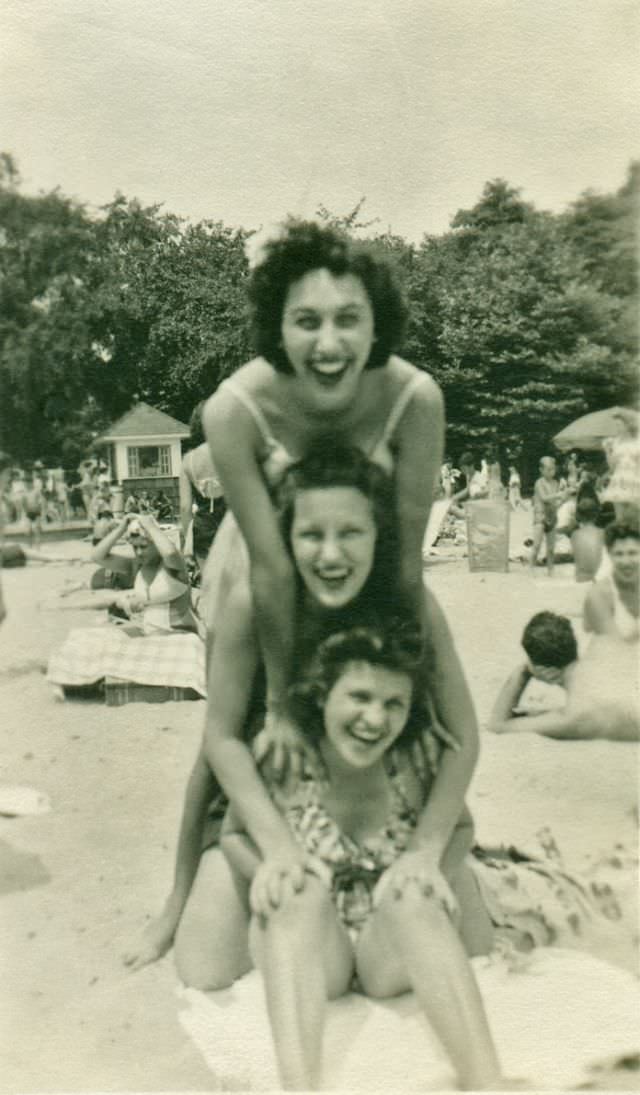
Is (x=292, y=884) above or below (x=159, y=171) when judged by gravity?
below

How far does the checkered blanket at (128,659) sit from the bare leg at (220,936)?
51cm

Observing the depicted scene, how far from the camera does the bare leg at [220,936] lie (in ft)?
7.78

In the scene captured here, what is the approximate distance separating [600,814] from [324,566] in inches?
40.7

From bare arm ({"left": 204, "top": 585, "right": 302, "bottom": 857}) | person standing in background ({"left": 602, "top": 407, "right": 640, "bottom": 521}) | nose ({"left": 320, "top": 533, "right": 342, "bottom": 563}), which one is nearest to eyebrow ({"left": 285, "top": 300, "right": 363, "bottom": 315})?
nose ({"left": 320, "top": 533, "right": 342, "bottom": 563})

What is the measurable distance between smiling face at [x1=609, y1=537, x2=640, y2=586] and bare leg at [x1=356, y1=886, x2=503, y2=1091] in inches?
38.5

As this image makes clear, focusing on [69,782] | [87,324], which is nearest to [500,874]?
[69,782]

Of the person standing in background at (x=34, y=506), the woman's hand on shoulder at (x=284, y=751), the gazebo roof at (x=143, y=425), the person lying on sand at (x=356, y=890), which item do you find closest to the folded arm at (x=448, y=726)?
the person lying on sand at (x=356, y=890)

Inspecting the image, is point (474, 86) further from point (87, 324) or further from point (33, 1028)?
point (33, 1028)

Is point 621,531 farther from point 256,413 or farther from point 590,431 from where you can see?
point 256,413

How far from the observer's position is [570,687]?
2676 millimetres

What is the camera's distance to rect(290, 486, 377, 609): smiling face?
2223mm

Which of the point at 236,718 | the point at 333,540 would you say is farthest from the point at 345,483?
the point at 236,718

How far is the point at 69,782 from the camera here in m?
2.73

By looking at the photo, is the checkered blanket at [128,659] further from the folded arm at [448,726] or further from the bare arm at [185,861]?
the folded arm at [448,726]
